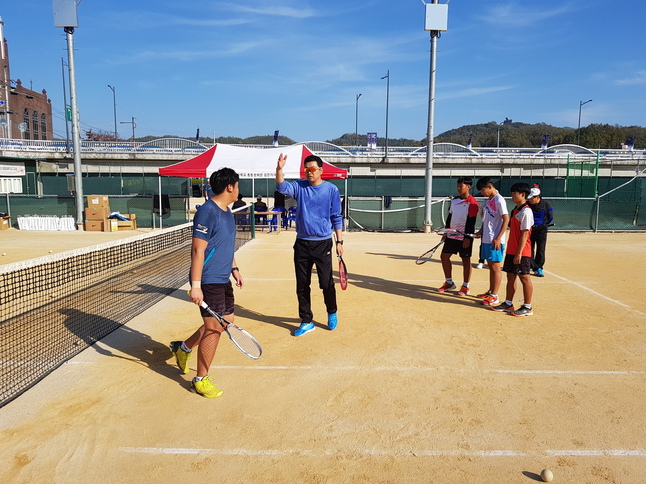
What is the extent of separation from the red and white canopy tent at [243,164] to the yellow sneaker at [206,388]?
11.1m

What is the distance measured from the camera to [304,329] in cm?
545

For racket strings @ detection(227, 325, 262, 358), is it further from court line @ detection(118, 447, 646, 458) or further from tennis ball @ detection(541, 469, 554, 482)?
tennis ball @ detection(541, 469, 554, 482)

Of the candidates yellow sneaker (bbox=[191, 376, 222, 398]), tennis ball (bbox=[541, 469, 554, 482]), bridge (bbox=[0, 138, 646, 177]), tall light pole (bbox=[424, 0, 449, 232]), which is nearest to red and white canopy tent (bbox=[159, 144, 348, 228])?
tall light pole (bbox=[424, 0, 449, 232])

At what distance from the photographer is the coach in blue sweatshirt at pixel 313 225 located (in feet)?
17.0

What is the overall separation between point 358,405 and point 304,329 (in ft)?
5.96

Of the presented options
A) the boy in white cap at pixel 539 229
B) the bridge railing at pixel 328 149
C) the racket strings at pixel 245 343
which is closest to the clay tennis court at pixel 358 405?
the racket strings at pixel 245 343

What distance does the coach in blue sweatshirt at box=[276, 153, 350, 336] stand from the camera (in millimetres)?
5188

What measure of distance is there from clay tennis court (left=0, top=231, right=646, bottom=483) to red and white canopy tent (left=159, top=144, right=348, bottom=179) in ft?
29.7

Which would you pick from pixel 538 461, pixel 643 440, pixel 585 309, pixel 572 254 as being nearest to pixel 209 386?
pixel 538 461

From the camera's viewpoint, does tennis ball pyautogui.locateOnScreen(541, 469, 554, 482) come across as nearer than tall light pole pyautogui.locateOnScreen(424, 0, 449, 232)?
Yes

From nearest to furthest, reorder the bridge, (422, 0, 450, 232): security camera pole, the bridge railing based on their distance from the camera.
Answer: (422, 0, 450, 232): security camera pole → the bridge → the bridge railing

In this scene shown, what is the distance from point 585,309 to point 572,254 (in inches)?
237

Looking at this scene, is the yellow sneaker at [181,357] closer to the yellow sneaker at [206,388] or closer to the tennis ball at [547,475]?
the yellow sneaker at [206,388]

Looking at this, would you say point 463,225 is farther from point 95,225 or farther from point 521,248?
point 95,225
